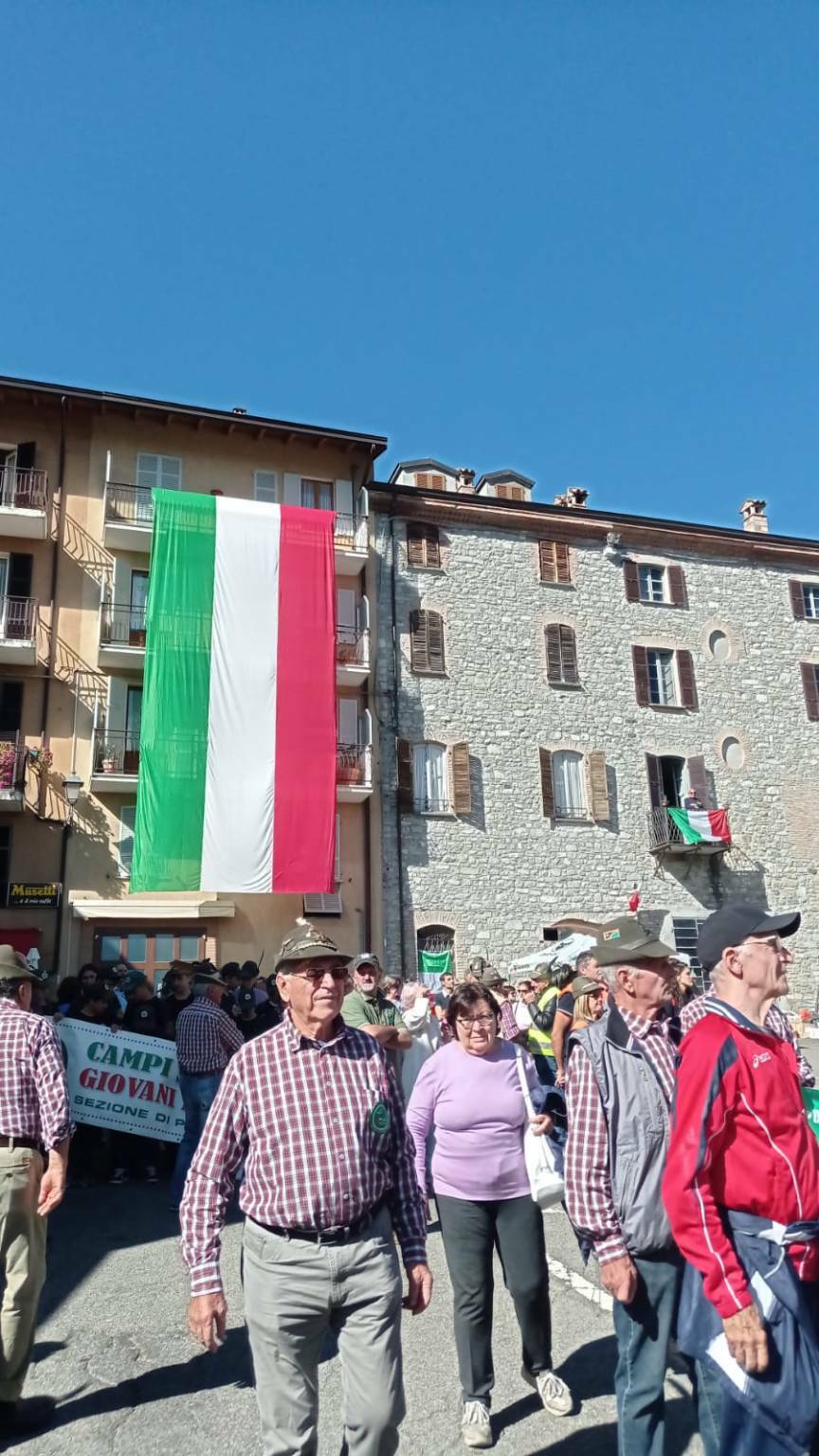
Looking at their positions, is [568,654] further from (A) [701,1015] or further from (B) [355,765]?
(A) [701,1015]

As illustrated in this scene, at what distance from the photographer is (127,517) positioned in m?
21.0

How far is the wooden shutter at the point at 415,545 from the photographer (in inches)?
920

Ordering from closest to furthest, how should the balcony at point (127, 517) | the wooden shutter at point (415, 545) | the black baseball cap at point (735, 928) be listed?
1. the black baseball cap at point (735, 928)
2. the balcony at point (127, 517)
3. the wooden shutter at point (415, 545)

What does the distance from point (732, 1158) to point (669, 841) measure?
20861 millimetres

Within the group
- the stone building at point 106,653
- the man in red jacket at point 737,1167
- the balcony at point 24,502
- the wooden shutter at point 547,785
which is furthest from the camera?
the wooden shutter at point 547,785

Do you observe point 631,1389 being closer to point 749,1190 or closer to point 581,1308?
point 749,1190

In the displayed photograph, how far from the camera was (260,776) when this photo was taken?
19312mm

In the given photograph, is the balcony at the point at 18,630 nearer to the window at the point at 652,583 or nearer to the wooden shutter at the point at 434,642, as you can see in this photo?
the wooden shutter at the point at 434,642

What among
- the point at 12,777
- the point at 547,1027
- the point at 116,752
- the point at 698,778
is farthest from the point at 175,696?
the point at 698,778

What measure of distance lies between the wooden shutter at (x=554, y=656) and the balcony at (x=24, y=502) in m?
12.0

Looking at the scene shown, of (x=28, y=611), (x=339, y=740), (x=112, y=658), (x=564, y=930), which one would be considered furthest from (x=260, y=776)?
(x=564, y=930)

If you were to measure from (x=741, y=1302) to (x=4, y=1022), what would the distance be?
3.22 meters

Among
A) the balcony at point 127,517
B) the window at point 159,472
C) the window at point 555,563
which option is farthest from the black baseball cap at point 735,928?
the window at point 555,563

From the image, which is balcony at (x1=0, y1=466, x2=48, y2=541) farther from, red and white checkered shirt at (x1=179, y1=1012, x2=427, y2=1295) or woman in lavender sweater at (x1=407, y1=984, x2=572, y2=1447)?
red and white checkered shirt at (x1=179, y1=1012, x2=427, y2=1295)
